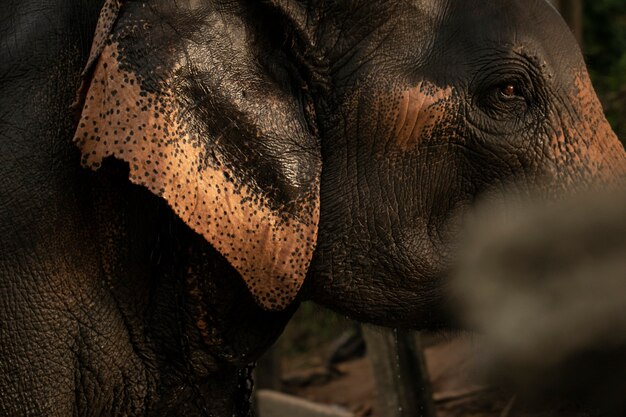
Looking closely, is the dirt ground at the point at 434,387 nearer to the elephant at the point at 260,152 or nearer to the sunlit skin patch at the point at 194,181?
the elephant at the point at 260,152

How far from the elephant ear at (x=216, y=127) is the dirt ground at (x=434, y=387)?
1.55 m

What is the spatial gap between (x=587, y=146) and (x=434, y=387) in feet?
11.5

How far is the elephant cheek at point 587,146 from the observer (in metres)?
2.73

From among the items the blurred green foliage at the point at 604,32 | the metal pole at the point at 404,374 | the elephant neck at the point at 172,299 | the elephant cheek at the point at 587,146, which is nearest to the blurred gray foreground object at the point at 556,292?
the elephant cheek at the point at 587,146

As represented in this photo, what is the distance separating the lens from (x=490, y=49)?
9.13ft

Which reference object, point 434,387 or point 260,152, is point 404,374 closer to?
point 434,387

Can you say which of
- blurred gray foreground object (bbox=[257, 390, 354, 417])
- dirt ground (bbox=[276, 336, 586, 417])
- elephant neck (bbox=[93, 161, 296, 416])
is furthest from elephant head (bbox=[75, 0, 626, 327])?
blurred gray foreground object (bbox=[257, 390, 354, 417])

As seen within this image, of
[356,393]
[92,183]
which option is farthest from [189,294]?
[356,393]

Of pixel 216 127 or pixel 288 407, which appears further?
pixel 288 407

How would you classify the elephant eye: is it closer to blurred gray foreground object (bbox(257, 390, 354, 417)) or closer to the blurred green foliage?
blurred gray foreground object (bbox(257, 390, 354, 417))

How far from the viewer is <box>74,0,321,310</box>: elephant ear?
8.59 ft

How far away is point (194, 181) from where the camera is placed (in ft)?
8.71

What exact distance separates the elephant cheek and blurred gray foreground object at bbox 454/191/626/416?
0.05 m

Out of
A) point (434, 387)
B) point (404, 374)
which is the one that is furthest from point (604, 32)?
point (404, 374)
